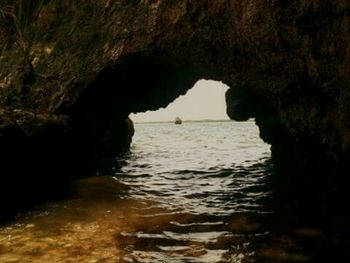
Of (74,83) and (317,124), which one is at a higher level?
(74,83)

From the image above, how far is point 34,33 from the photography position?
9.73 m

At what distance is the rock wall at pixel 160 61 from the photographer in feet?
21.4

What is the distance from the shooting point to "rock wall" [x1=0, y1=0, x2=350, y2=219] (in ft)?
21.4

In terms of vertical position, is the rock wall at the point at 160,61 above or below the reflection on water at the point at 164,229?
above

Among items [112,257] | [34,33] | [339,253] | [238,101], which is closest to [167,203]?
[112,257]

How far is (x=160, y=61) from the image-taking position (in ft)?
28.6

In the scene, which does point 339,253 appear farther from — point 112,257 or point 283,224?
point 112,257

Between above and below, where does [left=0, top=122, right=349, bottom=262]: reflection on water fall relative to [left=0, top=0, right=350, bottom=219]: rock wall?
below

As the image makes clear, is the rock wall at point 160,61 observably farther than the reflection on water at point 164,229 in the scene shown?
Yes

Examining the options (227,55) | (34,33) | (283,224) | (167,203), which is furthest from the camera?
(34,33)

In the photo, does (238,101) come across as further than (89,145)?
Yes

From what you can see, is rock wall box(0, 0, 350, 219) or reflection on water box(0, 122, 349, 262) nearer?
reflection on water box(0, 122, 349, 262)

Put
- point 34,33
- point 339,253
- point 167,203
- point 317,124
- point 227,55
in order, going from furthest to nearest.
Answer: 1. point 34,33
2. point 167,203
3. point 227,55
4. point 317,124
5. point 339,253

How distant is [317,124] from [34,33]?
719 centimetres
